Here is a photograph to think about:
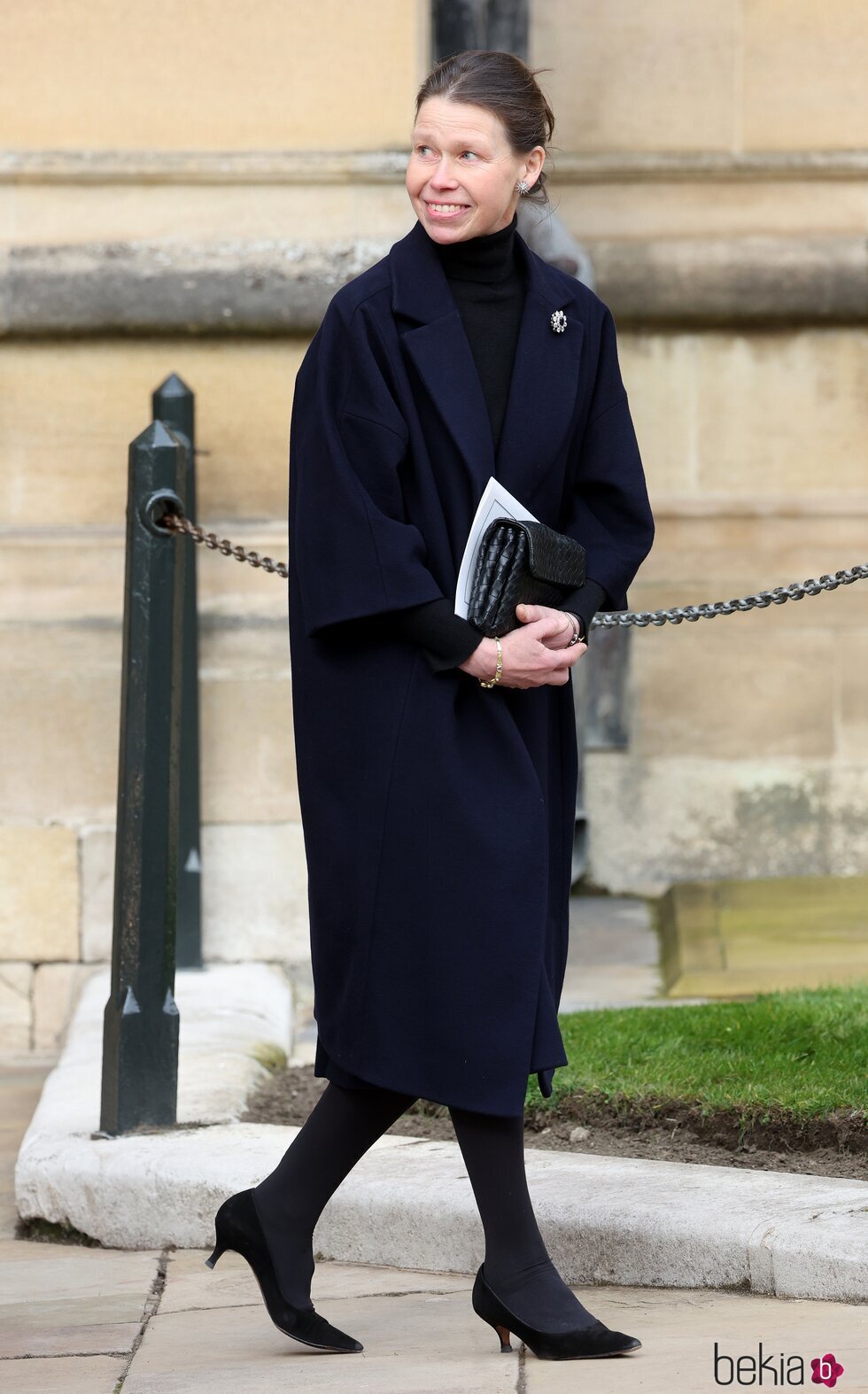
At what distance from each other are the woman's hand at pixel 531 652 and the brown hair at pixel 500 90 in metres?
0.67

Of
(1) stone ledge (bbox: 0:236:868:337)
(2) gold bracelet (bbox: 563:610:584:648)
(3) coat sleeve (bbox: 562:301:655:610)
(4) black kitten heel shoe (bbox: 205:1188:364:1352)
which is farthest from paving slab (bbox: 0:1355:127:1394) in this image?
(1) stone ledge (bbox: 0:236:868:337)

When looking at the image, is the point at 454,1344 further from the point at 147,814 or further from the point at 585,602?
the point at 147,814

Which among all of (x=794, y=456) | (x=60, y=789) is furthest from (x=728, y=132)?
(x=60, y=789)

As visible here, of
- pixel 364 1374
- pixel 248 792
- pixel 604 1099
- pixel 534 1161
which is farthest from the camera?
pixel 248 792

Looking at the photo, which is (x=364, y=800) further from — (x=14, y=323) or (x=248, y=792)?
(x=14, y=323)

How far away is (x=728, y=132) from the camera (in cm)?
641

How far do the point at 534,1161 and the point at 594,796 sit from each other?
2.95 metres

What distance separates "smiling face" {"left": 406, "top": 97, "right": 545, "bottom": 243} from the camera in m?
2.76

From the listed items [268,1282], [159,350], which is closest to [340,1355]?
[268,1282]

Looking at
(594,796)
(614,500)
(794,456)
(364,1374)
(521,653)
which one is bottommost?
(364,1374)

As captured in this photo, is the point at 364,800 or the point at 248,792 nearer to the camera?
the point at 364,800

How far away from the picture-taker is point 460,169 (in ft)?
9.05

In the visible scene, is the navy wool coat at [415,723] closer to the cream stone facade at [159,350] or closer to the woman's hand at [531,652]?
the woman's hand at [531,652]

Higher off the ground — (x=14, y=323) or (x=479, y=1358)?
(x=14, y=323)
